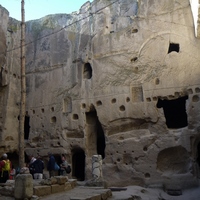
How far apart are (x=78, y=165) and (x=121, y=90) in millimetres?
5276

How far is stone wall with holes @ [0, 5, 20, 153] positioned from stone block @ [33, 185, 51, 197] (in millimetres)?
7705

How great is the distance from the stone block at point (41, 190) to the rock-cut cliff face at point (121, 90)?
5.39 m

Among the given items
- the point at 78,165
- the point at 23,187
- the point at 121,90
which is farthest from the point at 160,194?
the point at 78,165

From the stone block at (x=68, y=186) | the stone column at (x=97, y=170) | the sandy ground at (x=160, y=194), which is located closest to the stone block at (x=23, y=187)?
the stone block at (x=68, y=186)

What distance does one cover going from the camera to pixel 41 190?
6422 mm

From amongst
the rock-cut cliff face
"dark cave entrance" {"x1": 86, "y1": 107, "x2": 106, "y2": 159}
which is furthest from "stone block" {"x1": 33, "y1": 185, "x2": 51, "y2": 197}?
"dark cave entrance" {"x1": 86, "y1": 107, "x2": 106, "y2": 159}

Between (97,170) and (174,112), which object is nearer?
(97,170)

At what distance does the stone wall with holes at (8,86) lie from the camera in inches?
544

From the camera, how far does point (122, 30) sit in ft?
43.2

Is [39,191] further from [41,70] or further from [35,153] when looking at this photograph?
[41,70]

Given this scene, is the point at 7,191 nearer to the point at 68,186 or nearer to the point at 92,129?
the point at 68,186

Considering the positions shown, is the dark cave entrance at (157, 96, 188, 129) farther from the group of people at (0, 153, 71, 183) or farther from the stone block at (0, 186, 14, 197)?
the stone block at (0, 186, 14, 197)

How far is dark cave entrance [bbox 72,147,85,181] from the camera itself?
1399 centimetres

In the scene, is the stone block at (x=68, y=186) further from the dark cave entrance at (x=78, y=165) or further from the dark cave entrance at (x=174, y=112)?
the dark cave entrance at (x=174, y=112)
